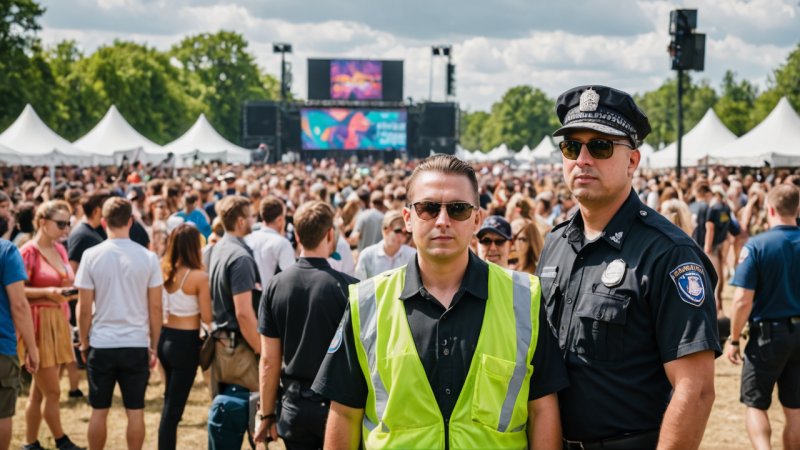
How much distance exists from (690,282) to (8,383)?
4.34 metres

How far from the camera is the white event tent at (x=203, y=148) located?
28.9 m

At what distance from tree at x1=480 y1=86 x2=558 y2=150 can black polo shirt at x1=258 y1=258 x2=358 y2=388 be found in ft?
399

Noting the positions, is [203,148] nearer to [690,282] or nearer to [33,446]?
[33,446]

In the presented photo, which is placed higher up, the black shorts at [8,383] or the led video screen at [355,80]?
the led video screen at [355,80]

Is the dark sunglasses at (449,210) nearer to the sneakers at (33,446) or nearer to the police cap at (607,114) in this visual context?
the police cap at (607,114)

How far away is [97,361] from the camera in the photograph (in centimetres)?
543

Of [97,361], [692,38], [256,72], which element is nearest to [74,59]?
[256,72]

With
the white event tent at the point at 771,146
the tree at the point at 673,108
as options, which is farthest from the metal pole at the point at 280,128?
the tree at the point at 673,108

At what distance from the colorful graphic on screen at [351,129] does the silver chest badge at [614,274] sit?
50205mm

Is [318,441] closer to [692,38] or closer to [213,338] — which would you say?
[213,338]

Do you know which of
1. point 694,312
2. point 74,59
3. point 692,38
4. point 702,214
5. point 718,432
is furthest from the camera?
point 74,59

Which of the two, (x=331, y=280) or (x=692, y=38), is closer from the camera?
(x=331, y=280)

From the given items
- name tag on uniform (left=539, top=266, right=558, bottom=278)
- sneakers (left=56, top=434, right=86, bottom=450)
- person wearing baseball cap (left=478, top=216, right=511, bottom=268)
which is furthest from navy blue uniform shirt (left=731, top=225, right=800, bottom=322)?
sneakers (left=56, top=434, right=86, bottom=450)

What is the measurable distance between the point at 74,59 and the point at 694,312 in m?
70.1
